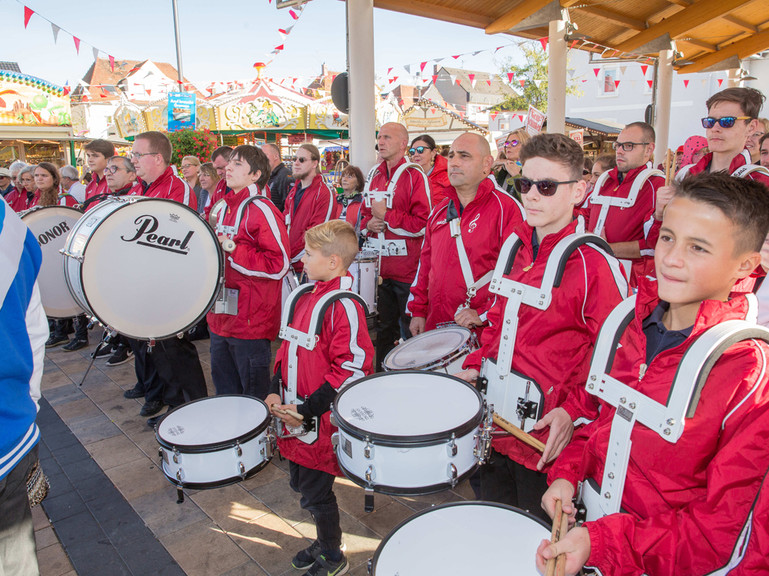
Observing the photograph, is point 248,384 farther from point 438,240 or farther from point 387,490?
point 387,490

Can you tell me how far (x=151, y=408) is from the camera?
436 centimetres

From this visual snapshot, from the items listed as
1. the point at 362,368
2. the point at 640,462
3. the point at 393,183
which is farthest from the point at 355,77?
the point at 640,462

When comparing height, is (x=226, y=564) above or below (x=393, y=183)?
below

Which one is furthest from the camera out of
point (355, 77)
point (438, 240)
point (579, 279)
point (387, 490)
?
point (355, 77)

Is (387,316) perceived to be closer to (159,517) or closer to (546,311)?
(159,517)

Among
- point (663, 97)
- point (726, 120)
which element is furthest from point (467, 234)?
point (663, 97)

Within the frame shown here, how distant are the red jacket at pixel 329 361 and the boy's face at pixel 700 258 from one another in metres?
1.38

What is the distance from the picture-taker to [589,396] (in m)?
1.82

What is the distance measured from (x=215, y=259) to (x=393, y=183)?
190cm

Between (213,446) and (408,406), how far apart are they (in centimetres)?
89

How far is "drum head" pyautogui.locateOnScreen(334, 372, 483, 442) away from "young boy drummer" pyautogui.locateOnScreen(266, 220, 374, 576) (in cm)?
29

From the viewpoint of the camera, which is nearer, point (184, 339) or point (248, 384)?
point (248, 384)

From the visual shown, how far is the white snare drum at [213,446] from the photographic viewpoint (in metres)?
2.26

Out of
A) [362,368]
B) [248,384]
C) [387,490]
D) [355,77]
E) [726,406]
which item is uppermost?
[355,77]
